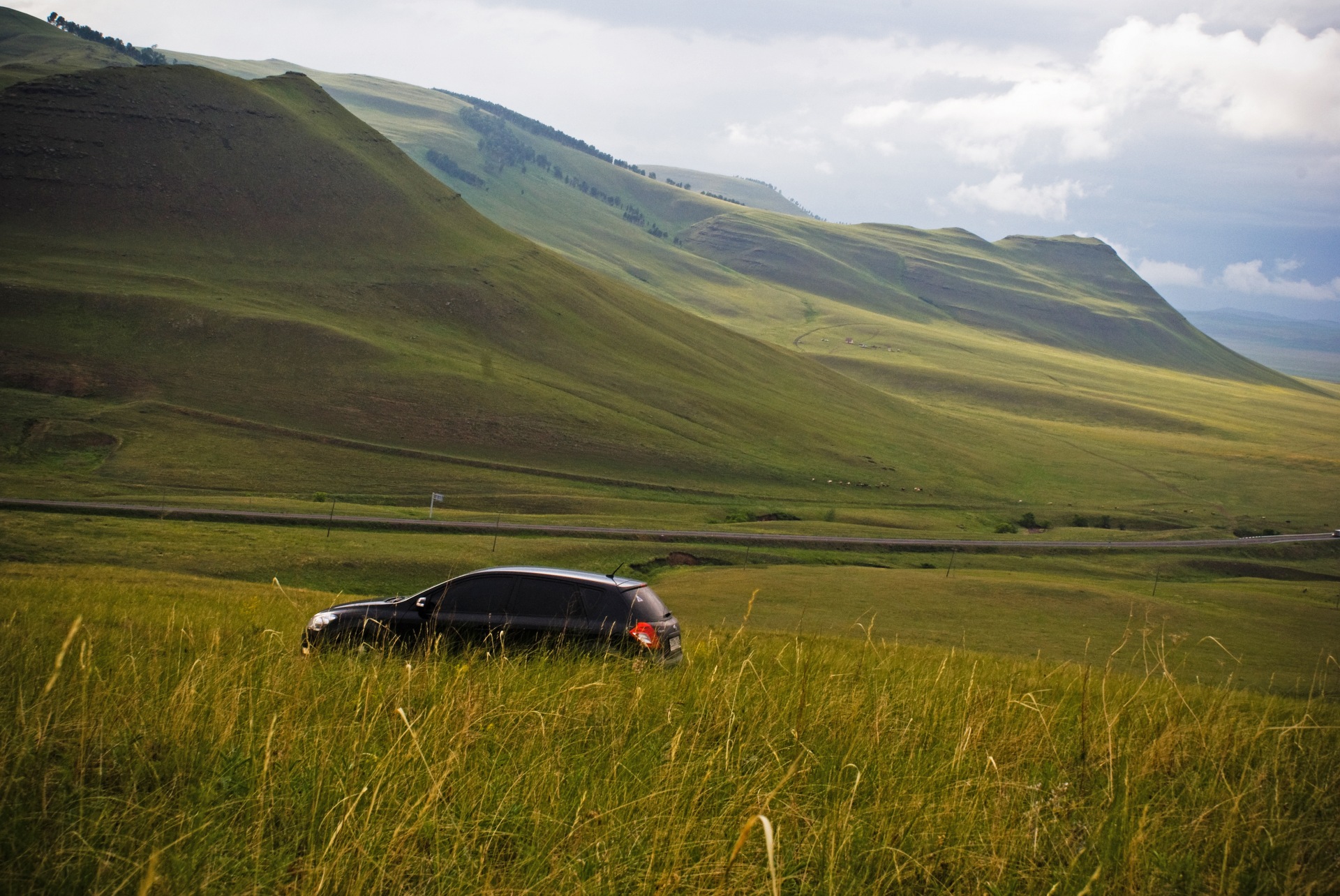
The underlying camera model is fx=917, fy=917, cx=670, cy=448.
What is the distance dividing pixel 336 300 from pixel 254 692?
12798 centimetres

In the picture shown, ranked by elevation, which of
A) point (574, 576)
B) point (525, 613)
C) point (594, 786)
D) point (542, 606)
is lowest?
point (525, 613)

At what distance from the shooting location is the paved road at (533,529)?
5831 centimetres

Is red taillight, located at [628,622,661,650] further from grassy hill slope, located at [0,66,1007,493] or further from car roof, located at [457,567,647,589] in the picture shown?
grassy hill slope, located at [0,66,1007,493]

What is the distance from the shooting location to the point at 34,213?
4877 inches

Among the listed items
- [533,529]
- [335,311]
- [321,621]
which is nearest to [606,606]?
[321,621]

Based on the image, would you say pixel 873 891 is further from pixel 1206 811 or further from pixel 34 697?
pixel 34 697

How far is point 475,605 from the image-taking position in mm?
13523

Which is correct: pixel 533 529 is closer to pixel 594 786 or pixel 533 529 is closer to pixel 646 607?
pixel 646 607

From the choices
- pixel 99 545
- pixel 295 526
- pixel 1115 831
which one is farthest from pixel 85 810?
pixel 295 526

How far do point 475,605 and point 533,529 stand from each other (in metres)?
56.2

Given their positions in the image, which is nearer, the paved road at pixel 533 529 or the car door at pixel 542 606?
the car door at pixel 542 606

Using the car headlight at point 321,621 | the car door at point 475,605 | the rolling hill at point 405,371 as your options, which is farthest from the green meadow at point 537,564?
the car door at point 475,605

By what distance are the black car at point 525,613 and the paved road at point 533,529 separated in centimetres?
5165

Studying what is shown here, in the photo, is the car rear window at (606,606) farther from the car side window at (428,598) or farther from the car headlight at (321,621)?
the car headlight at (321,621)
